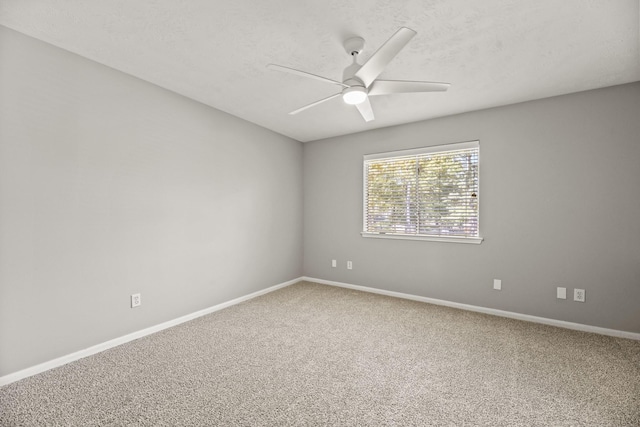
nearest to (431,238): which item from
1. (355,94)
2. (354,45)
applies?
(355,94)

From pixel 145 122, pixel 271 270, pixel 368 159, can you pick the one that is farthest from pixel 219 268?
pixel 368 159

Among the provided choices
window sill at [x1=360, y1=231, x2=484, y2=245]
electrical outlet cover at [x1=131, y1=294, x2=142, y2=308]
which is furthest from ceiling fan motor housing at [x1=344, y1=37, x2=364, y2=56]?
electrical outlet cover at [x1=131, y1=294, x2=142, y2=308]

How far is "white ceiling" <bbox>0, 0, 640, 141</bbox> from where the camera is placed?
1.77 metres

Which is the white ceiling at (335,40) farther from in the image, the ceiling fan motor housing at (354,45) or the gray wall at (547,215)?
the gray wall at (547,215)

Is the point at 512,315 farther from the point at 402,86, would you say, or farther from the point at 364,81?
the point at 364,81

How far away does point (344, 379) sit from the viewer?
2.02 m

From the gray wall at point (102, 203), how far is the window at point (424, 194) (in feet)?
6.31

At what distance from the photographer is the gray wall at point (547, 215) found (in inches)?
108

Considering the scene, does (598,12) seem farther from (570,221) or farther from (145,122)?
(145,122)

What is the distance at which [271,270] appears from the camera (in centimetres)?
429

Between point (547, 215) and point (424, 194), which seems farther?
point (424, 194)

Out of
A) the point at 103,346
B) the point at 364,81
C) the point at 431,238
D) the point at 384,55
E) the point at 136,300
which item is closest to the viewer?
the point at 384,55

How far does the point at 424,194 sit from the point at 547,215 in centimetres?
132

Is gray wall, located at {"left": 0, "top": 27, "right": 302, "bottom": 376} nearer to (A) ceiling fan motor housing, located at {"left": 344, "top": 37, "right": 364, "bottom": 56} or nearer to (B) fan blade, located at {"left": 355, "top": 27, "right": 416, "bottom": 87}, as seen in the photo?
(A) ceiling fan motor housing, located at {"left": 344, "top": 37, "right": 364, "bottom": 56}
